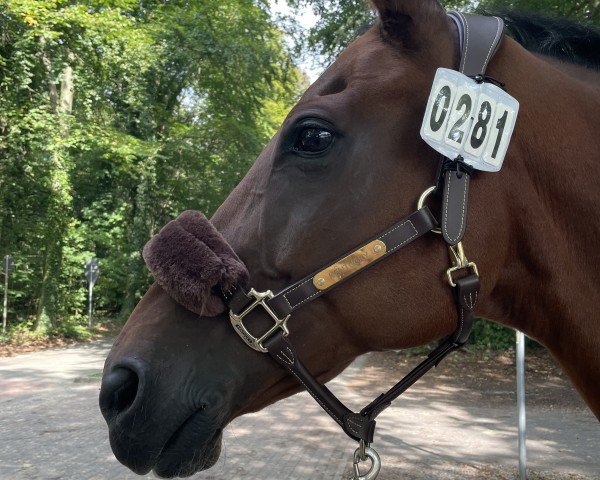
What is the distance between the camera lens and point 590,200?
1.70m

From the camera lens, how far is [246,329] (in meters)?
1.60

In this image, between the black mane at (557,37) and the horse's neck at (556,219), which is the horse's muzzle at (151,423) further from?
the black mane at (557,37)

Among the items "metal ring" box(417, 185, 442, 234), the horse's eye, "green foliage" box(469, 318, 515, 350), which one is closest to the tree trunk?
"green foliage" box(469, 318, 515, 350)

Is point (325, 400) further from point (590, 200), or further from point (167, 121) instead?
point (167, 121)

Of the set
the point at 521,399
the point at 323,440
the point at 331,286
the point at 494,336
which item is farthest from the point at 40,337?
the point at 331,286

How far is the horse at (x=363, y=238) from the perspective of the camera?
1580 millimetres

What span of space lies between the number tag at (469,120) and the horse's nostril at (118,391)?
1.08m

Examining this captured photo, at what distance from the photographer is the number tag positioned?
162 centimetres

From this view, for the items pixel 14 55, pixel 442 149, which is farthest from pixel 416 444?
pixel 14 55

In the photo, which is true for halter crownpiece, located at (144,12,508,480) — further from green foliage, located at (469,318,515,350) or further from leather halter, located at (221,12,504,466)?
green foliage, located at (469,318,515,350)

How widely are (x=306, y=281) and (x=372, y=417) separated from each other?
1.70ft

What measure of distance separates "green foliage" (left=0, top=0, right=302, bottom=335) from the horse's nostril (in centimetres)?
1336

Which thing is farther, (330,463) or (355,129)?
(330,463)

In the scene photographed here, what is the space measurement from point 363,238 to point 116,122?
18635 millimetres
